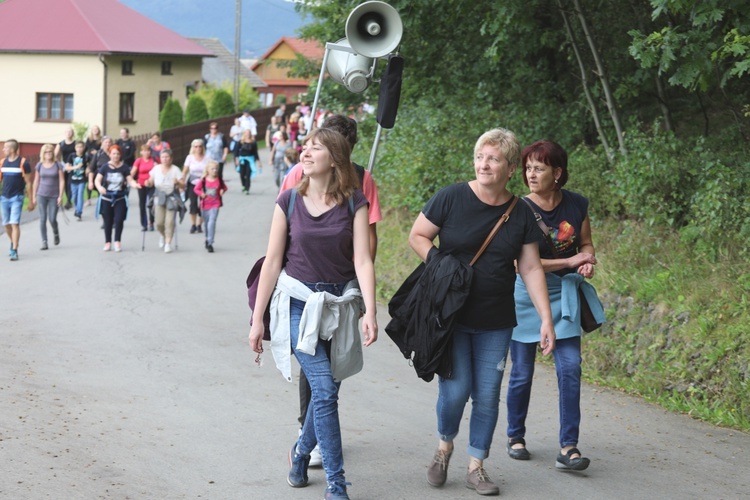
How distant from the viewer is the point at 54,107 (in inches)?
2013

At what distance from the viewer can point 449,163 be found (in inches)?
576

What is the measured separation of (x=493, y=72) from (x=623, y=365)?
8.18 meters

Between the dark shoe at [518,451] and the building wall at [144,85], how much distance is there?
46.6 m

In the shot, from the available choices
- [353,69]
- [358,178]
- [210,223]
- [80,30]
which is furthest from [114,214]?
[80,30]

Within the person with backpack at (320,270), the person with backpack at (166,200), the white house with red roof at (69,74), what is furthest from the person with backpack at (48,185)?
the white house with red roof at (69,74)

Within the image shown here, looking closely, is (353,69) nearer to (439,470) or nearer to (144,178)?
(439,470)

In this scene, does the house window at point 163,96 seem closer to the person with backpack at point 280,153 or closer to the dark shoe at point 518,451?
the person with backpack at point 280,153

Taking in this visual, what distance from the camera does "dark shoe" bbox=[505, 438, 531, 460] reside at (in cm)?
644

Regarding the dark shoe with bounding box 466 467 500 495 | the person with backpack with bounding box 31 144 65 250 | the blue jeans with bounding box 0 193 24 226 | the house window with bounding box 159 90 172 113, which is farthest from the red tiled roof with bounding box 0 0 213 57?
the dark shoe with bounding box 466 467 500 495

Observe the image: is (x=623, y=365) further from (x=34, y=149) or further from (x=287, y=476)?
(x=34, y=149)

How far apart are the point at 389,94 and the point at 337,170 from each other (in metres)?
2.19

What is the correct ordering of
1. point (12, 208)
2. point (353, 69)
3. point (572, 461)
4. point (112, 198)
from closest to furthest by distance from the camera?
point (572, 461)
point (353, 69)
point (12, 208)
point (112, 198)

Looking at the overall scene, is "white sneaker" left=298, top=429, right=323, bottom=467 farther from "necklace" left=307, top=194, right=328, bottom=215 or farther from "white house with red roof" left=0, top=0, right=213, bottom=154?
"white house with red roof" left=0, top=0, right=213, bottom=154


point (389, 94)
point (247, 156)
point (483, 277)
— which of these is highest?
point (389, 94)
